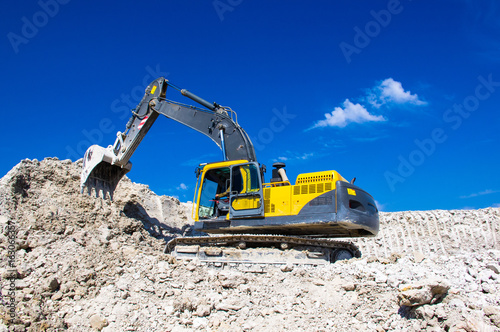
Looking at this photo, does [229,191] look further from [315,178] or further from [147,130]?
[147,130]

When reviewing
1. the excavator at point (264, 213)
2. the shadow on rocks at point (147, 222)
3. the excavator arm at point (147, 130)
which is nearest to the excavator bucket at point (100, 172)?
the excavator arm at point (147, 130)

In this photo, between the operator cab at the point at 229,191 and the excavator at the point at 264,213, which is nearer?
the excavator at the point at 264,213

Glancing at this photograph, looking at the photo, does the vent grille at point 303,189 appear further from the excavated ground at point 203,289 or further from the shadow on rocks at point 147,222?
the shadow on rocks at point 147,222

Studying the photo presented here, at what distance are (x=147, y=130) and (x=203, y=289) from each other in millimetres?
5868

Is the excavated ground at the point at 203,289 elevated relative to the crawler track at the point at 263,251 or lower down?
lower down

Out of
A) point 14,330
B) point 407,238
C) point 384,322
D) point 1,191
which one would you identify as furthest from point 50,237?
point 407,238

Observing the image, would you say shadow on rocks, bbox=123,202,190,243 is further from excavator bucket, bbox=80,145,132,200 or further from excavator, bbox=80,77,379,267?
excavator, bbox=80,77,379,267

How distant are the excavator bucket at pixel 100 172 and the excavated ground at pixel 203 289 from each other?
4.34ft

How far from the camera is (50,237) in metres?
8.56

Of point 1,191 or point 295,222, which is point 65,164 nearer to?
point 1,191

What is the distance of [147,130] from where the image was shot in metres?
11.7

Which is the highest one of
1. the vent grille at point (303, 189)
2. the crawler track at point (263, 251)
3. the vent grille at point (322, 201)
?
the vent grille at point (303, 189)

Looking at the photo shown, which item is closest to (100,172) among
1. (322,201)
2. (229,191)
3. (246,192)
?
(229,191)

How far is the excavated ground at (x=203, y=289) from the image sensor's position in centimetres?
552
